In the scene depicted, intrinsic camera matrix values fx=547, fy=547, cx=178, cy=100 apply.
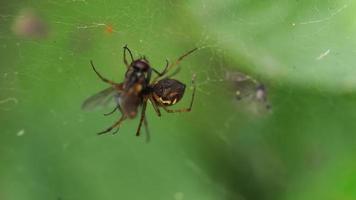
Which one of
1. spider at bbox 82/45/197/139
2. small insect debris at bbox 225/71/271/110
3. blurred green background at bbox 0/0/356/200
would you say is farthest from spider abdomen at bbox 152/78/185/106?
small insect debris at bbox 225/71/271/110

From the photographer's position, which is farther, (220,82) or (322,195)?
(220,82)

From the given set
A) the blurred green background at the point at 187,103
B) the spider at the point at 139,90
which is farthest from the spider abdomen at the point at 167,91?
the blurred green background at the point at 187,103

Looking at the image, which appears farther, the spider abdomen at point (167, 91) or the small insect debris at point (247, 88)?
the small insect debris at point (247, 88)

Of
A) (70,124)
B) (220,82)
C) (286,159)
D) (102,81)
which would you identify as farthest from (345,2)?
(70,124)

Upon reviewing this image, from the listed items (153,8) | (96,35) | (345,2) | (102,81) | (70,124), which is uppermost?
(345,2)

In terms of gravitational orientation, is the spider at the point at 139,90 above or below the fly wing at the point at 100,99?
above

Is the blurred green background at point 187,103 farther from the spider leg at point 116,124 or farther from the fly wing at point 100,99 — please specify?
the fly wing at point 100,99

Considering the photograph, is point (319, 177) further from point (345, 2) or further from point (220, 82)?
point (345, 2)
